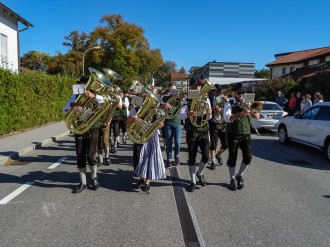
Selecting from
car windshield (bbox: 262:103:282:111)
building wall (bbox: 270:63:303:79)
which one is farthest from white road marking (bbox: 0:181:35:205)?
building wall (bbox: 270:63:303:79)

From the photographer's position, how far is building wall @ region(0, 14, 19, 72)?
69.5ft

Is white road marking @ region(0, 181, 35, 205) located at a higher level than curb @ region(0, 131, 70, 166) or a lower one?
lower

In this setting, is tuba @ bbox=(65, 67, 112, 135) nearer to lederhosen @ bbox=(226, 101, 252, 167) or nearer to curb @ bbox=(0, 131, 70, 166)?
lederhosen @ bbox=(226, 101, 252, 167)

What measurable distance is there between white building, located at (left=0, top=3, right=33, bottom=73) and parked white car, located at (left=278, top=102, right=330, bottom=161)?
1719cm

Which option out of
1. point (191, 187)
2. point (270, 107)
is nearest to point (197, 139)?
point (191, 187)

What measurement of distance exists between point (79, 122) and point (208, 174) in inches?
118

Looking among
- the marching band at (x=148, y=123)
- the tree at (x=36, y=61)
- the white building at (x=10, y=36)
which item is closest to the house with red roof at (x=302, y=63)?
the white building at (x=10, y=36)

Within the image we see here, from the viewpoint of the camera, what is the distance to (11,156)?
834 cm

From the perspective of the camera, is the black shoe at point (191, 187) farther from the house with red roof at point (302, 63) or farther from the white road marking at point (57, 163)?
the house with red roof at point (302, 63)

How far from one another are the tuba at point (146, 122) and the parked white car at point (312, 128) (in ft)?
18.3

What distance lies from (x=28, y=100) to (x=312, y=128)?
10999 millimetres

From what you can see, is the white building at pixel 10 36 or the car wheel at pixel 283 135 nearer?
A: the car wheel at pixel 283 135

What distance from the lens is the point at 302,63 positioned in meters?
37.5

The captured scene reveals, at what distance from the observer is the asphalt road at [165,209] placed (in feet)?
12.7
